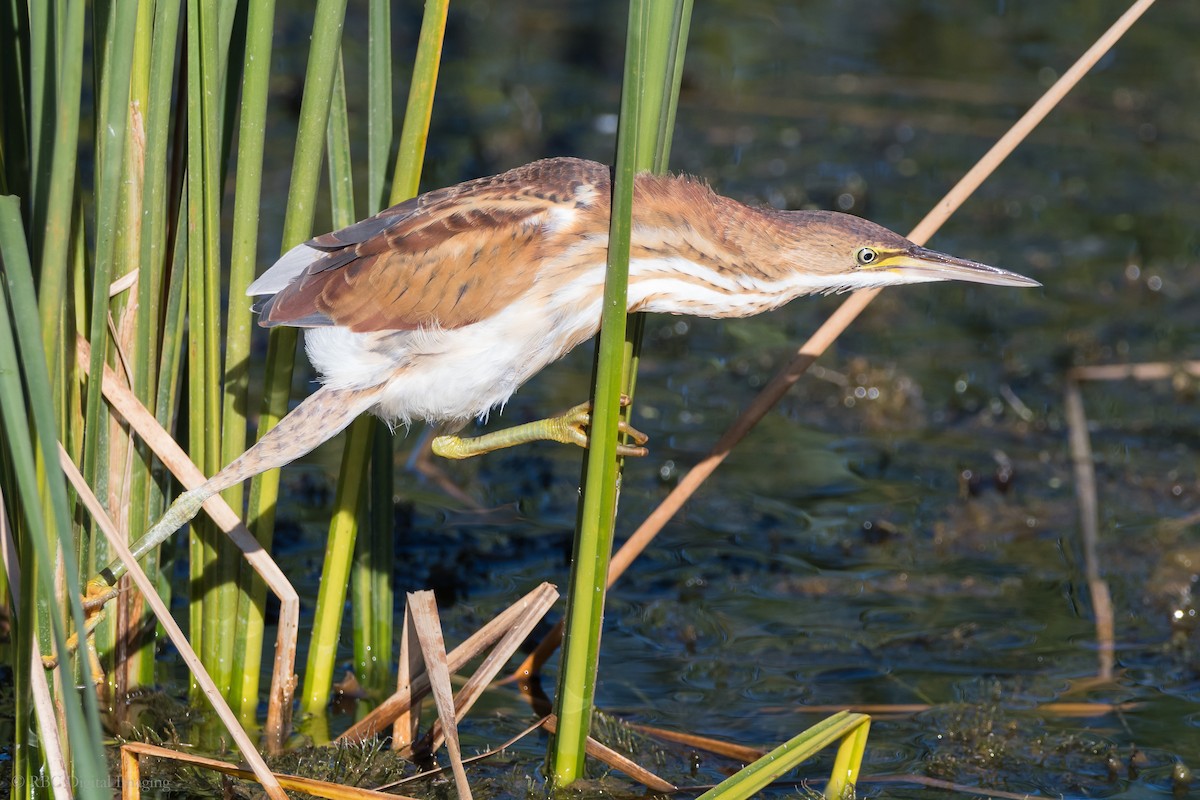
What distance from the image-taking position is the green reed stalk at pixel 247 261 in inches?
111

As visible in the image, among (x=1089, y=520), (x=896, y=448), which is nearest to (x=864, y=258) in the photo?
(x=1089, y=520)

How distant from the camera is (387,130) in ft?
10.9

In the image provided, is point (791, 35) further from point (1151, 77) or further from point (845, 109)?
point (1151, 77)

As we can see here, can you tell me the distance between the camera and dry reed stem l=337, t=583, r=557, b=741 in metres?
3.35

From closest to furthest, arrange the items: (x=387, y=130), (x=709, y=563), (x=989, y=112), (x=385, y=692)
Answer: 1. (x=387, y=130)
2. (x=385, y=692)
3. (x=709, y=563)
4. (x=989, y=112)

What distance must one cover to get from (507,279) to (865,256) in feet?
2.35

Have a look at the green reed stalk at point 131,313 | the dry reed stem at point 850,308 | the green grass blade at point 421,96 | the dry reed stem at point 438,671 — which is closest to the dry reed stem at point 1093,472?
the dry reed stem at point 850,308

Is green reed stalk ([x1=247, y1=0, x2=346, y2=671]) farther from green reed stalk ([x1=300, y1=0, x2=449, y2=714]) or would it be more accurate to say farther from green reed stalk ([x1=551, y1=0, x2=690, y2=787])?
green reed stalk ([x1=551, y1=0, x2=690, y2=787])

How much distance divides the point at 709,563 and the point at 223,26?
2.53 metres

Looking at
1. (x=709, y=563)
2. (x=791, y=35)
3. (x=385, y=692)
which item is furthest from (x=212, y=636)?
(x=791, y=35)

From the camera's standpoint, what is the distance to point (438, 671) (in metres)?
2.97

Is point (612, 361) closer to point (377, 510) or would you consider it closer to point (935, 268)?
point (935, 268)

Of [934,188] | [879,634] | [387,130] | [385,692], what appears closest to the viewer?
[387,130]

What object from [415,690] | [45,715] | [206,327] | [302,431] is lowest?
[415,690]
